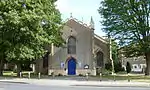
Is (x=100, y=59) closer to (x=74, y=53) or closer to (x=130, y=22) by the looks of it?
(x=74, y=53)

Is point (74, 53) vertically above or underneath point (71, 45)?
underneath

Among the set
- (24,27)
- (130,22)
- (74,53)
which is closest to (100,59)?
(74,53)

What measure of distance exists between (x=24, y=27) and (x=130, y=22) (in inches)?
617

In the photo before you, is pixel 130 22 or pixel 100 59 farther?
pixel 100 59

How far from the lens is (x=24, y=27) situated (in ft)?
145

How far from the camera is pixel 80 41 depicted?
58125mm

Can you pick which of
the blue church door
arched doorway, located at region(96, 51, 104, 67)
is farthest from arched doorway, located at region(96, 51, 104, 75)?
the blue church door

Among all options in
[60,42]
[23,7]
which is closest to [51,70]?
[60,42]

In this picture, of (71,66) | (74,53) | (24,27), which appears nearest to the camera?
(24,27)

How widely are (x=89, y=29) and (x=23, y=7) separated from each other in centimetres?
1515

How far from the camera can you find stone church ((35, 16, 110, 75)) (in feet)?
188

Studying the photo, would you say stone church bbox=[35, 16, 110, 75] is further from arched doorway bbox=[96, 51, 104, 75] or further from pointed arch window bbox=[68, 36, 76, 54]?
arched doorway bbox=[96, 51, 104, 75]

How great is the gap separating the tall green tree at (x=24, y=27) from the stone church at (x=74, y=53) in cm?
895

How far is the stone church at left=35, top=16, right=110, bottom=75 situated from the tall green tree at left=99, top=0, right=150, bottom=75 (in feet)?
23.0
